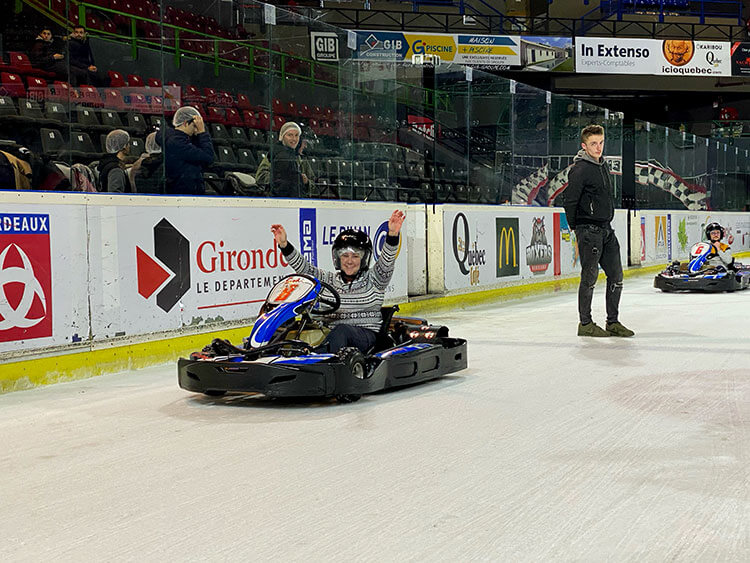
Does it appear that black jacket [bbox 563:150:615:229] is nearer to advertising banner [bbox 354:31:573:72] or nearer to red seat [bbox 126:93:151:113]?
red seat [bbox 126:93:151:113]

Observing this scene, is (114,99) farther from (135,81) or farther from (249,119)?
(249,119)

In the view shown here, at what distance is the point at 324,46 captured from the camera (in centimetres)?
905

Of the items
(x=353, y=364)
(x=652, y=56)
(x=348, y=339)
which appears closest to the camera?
(x=353, y=364)

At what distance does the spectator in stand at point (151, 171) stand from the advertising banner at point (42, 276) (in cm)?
71

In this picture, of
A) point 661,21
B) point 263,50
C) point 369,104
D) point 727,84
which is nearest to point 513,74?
point 661,21

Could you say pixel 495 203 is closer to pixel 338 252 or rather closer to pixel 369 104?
pixel 369 104

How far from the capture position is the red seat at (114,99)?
6359mm

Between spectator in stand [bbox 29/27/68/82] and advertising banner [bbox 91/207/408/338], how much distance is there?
3.21 ft

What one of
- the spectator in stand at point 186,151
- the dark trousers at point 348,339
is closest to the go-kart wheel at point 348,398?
the dark trousers at point 348,339

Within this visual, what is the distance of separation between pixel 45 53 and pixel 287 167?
2655mm

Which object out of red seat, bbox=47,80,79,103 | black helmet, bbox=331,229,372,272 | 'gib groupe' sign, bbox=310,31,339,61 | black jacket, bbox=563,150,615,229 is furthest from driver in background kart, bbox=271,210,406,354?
'gib groupe' sign, bbox=310,31,339,61

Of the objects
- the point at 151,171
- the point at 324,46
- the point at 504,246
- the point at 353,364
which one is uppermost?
the point at 324,46

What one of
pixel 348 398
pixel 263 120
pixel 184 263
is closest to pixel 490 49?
pixel 263 120

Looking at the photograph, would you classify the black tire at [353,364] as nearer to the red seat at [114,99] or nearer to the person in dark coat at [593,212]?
the red seat at [114,99]
